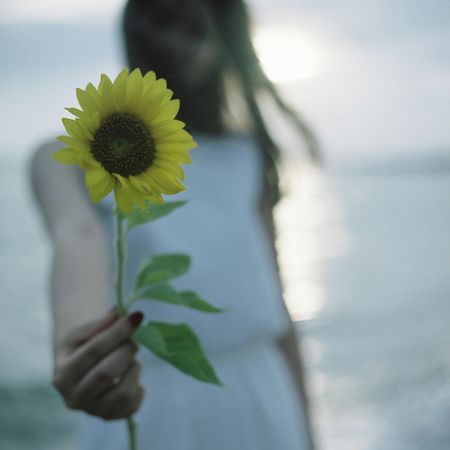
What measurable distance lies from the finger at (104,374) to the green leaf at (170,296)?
0.21 feet

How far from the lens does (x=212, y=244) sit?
171 centimetres

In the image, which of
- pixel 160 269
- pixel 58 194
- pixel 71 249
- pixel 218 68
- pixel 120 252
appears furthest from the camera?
pixel 218 68

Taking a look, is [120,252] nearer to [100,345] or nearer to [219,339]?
[100,345]

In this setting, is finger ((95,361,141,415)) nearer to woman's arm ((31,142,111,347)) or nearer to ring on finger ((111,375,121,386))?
ring on finger ((111,375,121,386))

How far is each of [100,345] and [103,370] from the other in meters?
0.03

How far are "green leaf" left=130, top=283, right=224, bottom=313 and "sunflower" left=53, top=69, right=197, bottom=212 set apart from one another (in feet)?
0.59

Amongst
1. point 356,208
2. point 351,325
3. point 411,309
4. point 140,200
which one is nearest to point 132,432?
point 140,200

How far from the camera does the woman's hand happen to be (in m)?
0.77

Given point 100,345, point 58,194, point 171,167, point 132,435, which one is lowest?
point 132,435

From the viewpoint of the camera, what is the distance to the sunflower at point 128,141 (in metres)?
0.60

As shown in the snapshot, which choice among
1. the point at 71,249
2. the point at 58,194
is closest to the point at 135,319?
the point at 71,249

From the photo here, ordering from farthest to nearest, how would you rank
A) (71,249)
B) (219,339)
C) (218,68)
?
(218,68), (219,339), (71,249)

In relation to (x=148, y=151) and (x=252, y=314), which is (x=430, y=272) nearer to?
(x=252, y=314)

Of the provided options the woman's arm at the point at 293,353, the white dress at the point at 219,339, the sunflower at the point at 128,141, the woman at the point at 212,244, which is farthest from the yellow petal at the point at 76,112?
the woman's arm at the point at 293,353
